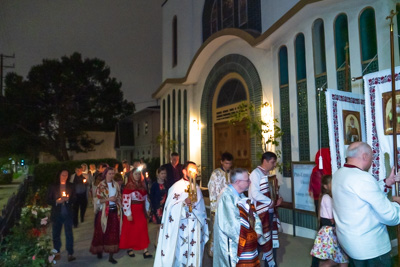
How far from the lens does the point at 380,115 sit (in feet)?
16.8

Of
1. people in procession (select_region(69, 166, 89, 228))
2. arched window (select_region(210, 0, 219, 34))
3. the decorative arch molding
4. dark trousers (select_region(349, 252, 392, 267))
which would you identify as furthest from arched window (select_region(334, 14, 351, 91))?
people in procession (select_region(69, 166, 89, 228))

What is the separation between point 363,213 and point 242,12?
461 inches

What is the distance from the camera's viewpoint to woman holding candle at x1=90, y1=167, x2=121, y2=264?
22.2ft

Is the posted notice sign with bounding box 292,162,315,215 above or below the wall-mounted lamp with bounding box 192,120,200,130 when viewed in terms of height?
below

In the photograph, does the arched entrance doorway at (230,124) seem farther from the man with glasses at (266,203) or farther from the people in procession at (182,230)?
the people in procession at (182,230)

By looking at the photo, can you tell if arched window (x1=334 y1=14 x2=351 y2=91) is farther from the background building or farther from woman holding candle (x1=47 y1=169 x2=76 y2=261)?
the background building

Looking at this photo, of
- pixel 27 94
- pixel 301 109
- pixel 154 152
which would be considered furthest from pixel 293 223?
pixel 27 94

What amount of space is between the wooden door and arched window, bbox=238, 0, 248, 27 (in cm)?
415

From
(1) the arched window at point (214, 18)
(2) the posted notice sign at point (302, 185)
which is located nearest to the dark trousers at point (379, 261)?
(2) the posted notice sign at point (302, 185)

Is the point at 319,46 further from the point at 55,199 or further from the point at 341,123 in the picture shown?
the point at 55,199

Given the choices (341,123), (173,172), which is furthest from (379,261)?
(173,172)

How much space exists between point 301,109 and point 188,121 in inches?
291

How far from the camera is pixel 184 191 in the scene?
5.59 m

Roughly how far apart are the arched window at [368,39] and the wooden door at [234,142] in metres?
4.90
